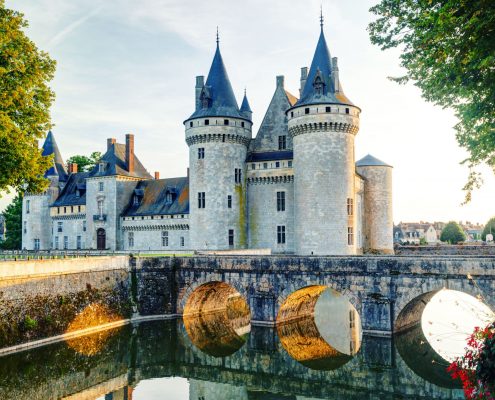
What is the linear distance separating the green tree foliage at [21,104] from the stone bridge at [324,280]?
7540 millimetres

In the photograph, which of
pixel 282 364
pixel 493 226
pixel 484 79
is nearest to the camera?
pixel 484 79

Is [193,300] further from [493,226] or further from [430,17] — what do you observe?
[493,226]

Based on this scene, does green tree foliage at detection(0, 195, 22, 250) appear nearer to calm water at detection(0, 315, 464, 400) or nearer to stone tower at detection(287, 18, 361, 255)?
stone tower at detection(287, 18, 361, 255)

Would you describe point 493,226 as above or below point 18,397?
above

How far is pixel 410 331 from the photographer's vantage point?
21484mm

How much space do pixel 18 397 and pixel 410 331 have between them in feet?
50.4

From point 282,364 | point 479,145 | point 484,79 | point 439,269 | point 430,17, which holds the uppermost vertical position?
point 430,17

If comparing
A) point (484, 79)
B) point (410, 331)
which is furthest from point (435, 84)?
point (410, 331)

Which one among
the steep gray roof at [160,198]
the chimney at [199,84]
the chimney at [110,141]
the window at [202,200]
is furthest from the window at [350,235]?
the chimney at [110,141]

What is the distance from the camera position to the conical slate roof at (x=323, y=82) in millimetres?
33312

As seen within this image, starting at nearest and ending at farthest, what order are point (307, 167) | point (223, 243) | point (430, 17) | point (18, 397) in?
point (430, 17) → point (18, 397) → point (307, 167) → point (223, 243)

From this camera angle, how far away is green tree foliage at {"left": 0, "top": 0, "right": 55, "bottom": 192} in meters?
18.8

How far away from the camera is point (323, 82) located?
33469 millimetres

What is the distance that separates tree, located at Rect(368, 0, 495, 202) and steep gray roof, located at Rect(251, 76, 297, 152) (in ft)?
81.8
